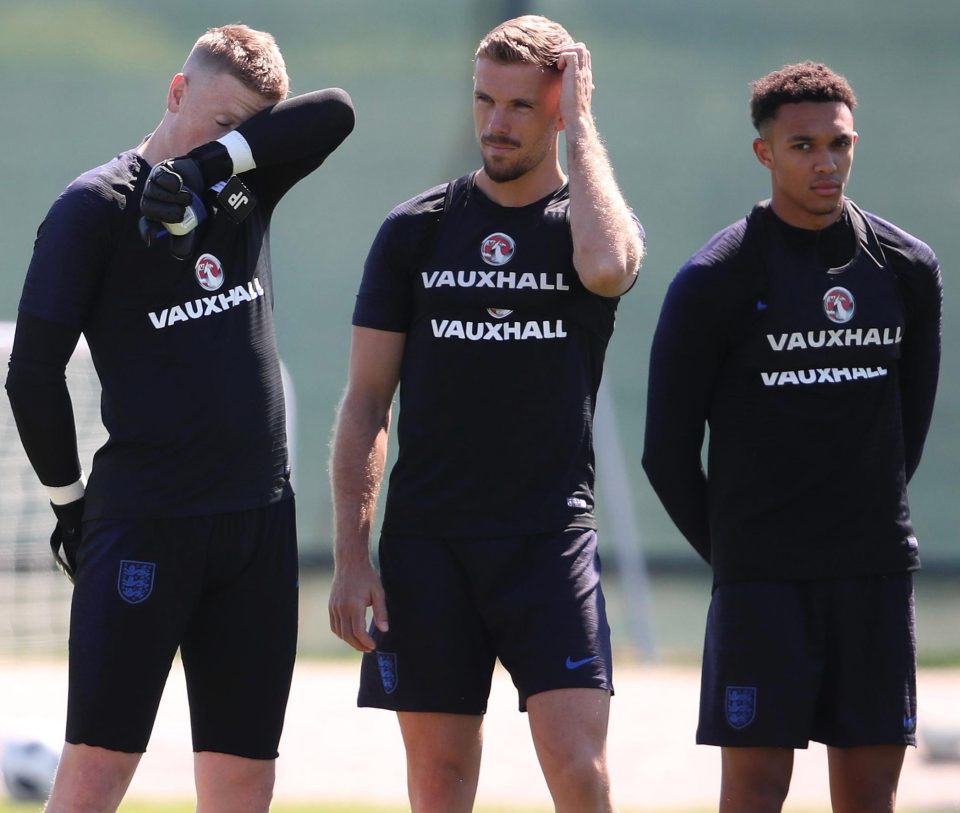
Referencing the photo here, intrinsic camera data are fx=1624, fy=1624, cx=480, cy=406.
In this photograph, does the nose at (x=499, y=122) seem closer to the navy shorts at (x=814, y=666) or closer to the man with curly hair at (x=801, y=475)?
the man with curly hair at (x=801, y=475)

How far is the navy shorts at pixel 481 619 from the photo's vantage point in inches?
139

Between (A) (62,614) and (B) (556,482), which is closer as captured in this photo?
(B) (556,482)

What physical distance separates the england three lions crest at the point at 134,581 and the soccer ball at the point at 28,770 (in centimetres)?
267

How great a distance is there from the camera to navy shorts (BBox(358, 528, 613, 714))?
354cm

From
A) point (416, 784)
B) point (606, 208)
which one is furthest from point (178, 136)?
point (416, 784)

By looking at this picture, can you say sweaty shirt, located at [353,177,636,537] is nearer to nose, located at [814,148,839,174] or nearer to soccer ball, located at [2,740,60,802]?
nose, located at [814,148,839,174]

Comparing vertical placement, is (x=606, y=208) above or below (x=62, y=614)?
above

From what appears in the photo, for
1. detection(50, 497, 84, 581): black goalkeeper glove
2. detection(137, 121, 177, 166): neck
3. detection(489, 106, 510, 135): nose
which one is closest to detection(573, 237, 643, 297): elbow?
detection(489, 106, 510, 135): nose

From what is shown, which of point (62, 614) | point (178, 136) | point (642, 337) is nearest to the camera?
point (178, 136)

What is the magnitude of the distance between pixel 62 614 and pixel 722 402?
17.3ft

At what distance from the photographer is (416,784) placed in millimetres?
3652

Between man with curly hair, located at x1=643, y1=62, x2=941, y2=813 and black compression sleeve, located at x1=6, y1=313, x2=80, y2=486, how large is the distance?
4.42 feet

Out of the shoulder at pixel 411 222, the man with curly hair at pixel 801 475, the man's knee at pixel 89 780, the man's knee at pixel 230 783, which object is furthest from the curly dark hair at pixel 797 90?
the man's knee at pixel 89 780

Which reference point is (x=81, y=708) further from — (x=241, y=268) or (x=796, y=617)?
(x=796, y=617)
